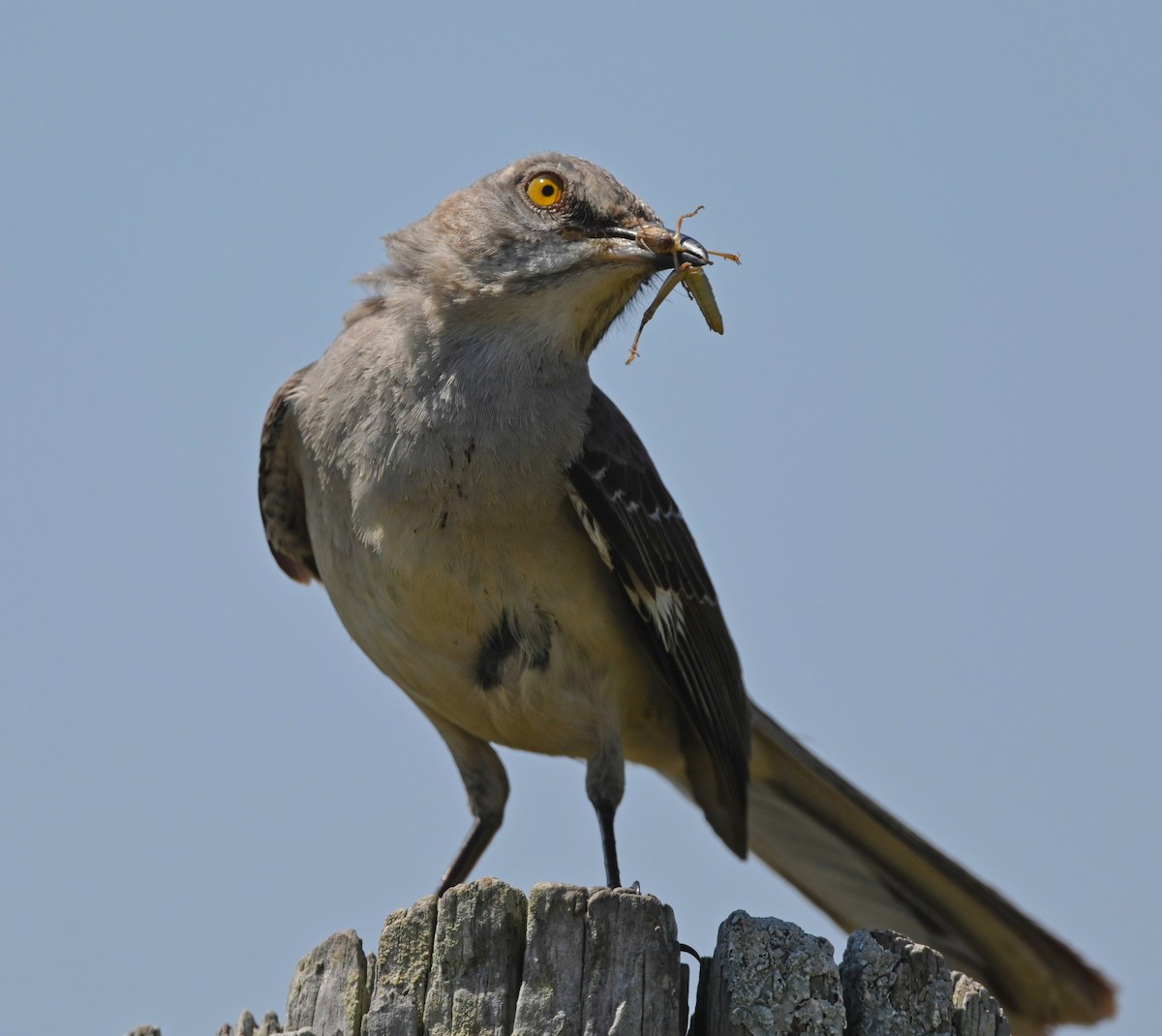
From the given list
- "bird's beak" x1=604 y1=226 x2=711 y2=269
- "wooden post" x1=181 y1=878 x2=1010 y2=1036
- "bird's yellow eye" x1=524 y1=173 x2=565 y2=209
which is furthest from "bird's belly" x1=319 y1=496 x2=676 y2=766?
"wooden post" x1=181 y1=878 x2=1010 y2=1036

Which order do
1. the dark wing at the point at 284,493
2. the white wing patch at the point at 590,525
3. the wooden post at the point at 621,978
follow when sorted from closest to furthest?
the wooden post at the point at 621,978, the white wing patch at the point at 590,525, the dark wing at the point at 284,493

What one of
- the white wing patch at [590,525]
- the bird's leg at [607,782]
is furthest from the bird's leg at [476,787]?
the white wing patch at [590,525]

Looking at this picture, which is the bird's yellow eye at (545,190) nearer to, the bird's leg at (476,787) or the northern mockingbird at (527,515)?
the northern mockingbird at (527,515)

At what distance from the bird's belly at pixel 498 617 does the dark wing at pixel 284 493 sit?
0.76 metres

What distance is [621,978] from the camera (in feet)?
13.0

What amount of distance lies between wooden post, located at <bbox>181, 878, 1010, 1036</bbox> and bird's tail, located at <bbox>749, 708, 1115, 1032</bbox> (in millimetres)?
2651

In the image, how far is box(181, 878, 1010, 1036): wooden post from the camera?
12.9 feet

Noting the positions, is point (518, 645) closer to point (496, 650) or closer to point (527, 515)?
point (496, 650)

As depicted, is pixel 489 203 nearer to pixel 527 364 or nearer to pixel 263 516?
pixel 527 364

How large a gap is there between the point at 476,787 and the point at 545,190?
2.77 metres

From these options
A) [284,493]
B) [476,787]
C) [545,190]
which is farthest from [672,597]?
[284,493]

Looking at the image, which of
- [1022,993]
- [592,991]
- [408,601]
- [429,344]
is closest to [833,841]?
[1022,993]

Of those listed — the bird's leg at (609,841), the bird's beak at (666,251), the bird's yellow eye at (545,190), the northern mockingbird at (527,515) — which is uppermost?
the bird's yellow eye at (545,190)

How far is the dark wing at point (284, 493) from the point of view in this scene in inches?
272
